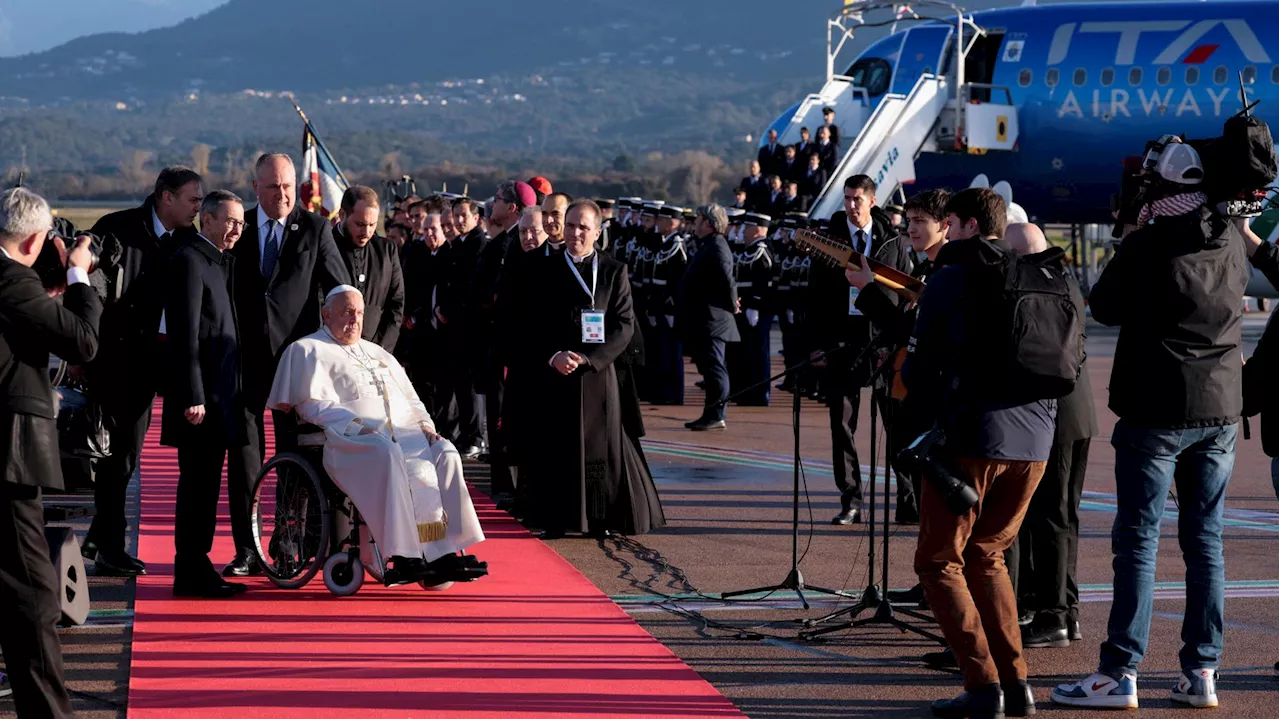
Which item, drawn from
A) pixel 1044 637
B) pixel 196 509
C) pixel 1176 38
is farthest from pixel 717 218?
pixel 1176 38

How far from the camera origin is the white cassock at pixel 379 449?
25.6ft

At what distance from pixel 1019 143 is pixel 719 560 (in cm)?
2239

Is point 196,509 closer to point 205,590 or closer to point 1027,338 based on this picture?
point 205,590

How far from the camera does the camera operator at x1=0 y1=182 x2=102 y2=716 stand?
5.30 metres

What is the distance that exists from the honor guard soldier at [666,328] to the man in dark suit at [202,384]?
9210 mm

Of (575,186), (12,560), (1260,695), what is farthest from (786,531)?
(575,186)

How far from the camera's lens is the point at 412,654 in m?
6.90

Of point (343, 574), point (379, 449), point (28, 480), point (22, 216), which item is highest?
point (22, 216)

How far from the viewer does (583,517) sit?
967 cm

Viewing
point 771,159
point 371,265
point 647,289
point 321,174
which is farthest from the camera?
point 771,159

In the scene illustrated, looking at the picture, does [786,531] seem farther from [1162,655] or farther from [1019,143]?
[1019,143]

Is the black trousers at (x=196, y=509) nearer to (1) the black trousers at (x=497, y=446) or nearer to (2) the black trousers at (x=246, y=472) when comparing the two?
(2) the black trousers at (x=246, y=472)

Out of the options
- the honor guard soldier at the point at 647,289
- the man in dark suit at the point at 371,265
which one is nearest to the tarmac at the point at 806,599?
the man in dark suit at the point at 371,265

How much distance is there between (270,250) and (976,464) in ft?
13.6
